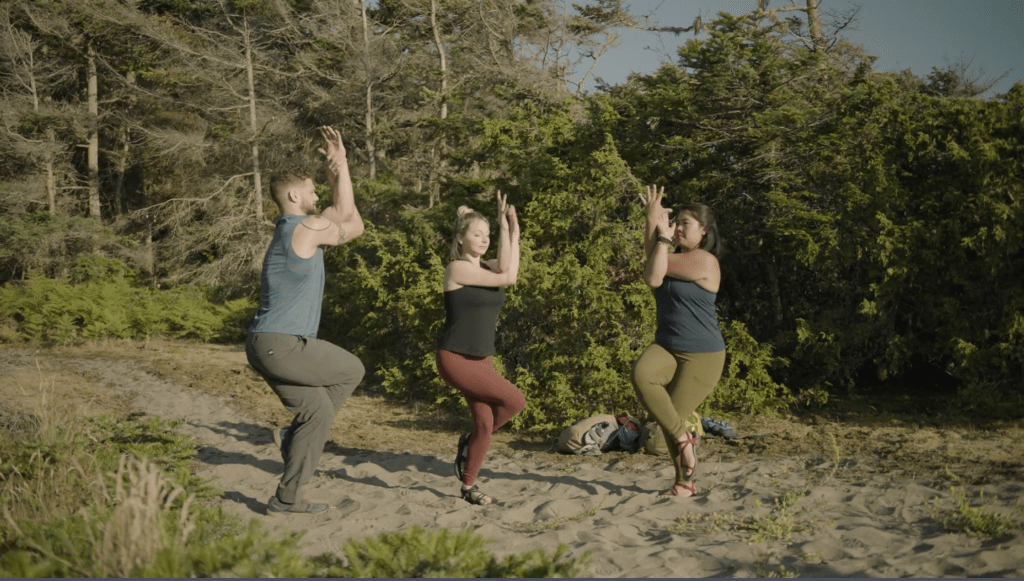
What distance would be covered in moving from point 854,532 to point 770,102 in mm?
5567

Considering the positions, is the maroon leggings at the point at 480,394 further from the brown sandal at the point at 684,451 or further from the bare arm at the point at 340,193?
the brown sandal at the point at 684,451

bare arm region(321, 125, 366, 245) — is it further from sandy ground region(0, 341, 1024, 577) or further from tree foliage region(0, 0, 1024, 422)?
tree foliage region(0, 0, 1024, 422)

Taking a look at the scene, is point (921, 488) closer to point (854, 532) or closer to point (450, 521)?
point (854, 532)

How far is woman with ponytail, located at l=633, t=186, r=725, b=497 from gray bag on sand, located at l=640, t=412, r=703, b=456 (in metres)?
1.39

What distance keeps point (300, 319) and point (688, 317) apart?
95.5 inches

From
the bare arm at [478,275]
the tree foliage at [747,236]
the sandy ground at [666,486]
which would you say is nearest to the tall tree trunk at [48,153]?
the tree foliage at [747,236]

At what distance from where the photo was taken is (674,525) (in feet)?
15.0

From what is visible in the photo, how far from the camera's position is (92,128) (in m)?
23.1

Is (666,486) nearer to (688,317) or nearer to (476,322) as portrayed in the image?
(688,317)

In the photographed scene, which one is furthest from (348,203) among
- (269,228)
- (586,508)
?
(269,228)

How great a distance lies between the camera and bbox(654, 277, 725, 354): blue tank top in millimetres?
4992

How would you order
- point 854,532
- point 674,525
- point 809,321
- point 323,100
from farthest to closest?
point 323,100 < point 809,321 < point 674,525 < point 854,532

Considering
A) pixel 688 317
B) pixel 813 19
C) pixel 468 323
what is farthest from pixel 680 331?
pixel 813 19

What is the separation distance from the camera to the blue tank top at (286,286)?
457 cm
